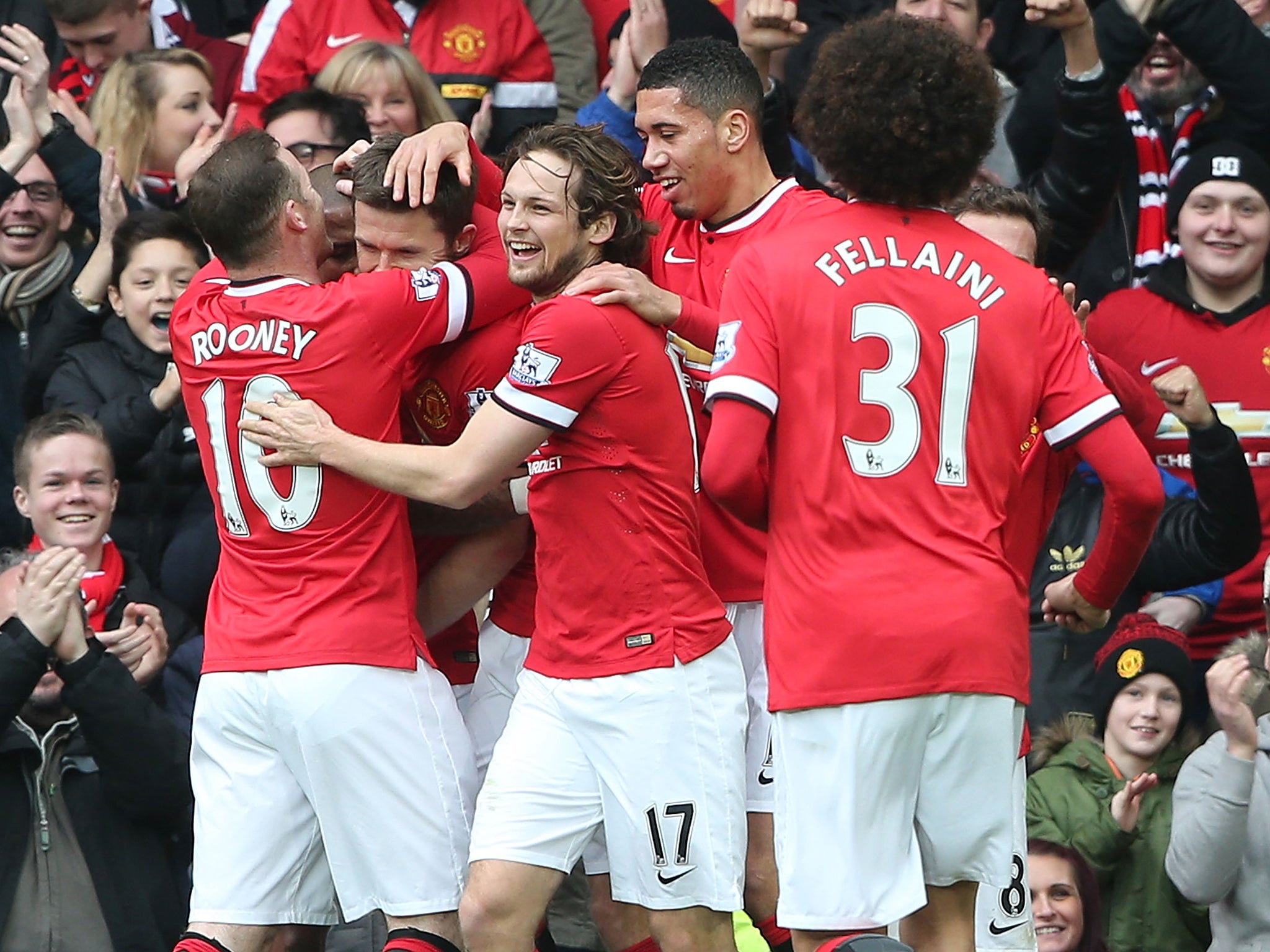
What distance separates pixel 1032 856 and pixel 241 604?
2.63 meters

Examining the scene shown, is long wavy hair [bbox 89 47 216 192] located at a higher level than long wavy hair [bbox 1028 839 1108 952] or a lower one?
higher

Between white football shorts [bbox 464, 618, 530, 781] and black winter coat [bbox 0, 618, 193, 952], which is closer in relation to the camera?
white football shorts [bbox 464, 618, 530, 781]

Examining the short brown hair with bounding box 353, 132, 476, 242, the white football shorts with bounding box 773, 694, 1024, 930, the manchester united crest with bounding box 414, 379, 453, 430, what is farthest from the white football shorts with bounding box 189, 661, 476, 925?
the short brown hair with bounding box 353, 132, 476, 242

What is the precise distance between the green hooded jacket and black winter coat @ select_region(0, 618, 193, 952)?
277 centimetres

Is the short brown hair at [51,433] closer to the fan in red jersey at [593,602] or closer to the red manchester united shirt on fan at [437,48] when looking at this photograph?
the red manchester united shirt on fan at [437,48]

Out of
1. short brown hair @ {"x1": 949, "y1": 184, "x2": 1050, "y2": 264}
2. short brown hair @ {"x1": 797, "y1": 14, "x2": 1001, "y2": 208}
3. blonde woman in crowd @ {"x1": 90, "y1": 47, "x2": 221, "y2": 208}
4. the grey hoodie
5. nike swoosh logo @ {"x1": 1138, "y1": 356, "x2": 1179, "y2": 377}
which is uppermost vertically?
short brown hair @ {"x1": 797, "y1": 14, "x2": 1001, "y2": 208}

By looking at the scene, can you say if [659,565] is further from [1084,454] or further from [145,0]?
[145,0]

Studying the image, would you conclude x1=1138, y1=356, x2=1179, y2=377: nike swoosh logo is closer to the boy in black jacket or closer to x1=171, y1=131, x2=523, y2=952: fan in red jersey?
x1=171, y1=131, x2=523, y2=952: fan in red jersey

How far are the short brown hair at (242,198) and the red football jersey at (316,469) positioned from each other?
109 millimetres

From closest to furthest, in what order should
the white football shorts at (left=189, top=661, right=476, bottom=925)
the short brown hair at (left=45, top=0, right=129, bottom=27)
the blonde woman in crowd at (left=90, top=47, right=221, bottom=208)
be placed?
the white football shorts at (left=189, top=661, right=476, bottom=925), the blonde woman in crowd at (left=90, top=47, right=221, bottom=208), the short brown hair at (left=45, top=0, right=129, bottom=27)

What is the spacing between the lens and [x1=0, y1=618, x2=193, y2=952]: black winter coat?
599 centimetres

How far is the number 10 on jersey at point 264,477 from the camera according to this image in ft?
16.3

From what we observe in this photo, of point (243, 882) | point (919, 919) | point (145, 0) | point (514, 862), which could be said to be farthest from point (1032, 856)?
point (145, 0)

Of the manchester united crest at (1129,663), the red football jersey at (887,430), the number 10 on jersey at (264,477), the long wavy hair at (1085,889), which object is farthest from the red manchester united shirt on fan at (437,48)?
the red football jersey at (887,430)
